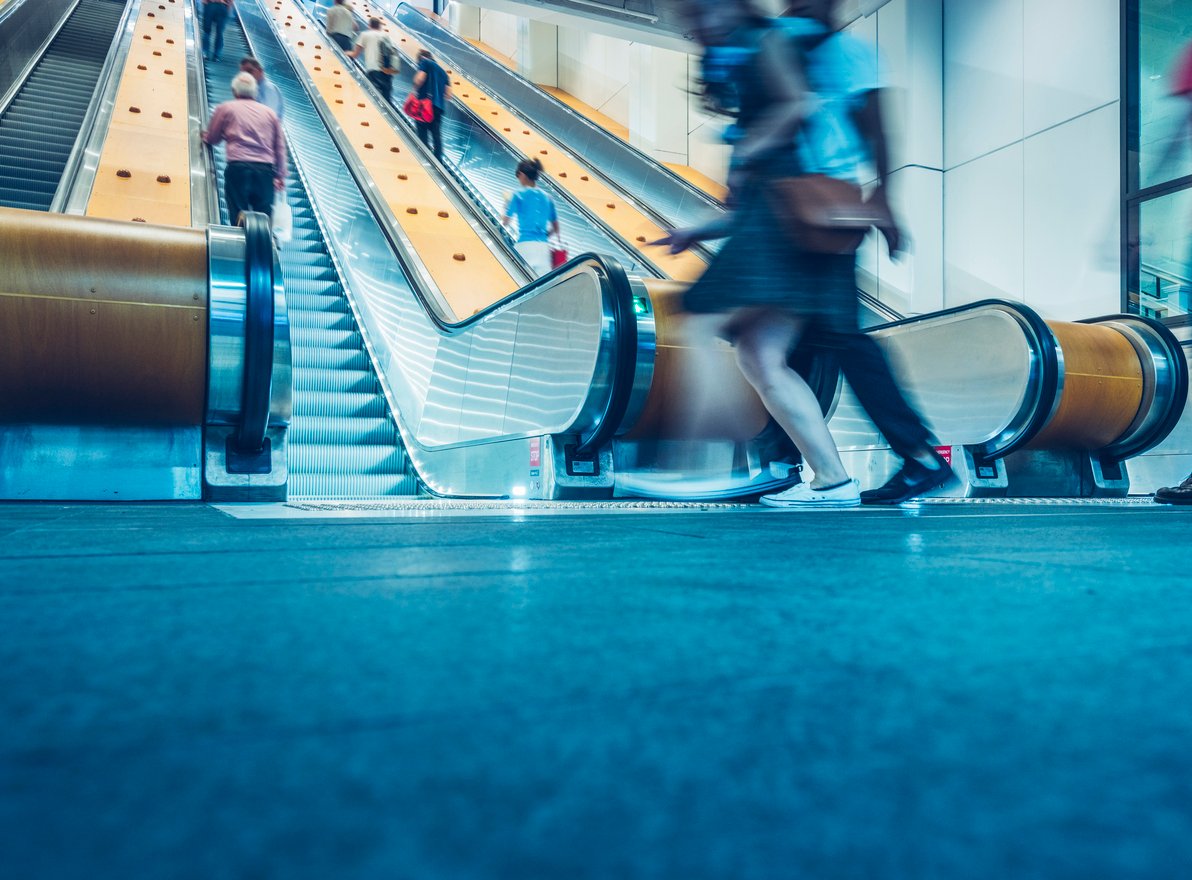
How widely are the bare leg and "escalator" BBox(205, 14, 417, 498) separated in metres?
2.92

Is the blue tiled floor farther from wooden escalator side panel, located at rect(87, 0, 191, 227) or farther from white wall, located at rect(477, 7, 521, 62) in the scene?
white wall, located at rect(477, 7, 521, 62)

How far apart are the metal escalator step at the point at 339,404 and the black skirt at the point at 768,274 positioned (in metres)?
3.55

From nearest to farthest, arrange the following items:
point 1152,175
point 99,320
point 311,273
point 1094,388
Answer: point 99,320
point 1094,388
point 311,273
point 1152,175

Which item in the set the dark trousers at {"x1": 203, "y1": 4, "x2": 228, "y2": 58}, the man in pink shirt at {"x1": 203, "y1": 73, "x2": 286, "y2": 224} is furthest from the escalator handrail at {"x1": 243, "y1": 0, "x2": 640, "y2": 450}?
the dark trousers at {"x1": 203, "y1": 4, "x2": 228, "y2": 58}

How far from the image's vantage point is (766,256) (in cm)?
300

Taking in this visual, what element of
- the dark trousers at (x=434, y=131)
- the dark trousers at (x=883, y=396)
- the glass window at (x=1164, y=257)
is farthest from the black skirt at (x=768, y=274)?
the dark trousers at (x=434, y=131)

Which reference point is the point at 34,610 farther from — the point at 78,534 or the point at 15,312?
the point at 15,312

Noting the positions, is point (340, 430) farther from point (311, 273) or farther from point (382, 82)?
point (382, 82)

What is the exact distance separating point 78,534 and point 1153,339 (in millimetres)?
5751

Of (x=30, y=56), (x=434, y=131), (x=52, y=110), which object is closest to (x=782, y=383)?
(x=52, y=110)

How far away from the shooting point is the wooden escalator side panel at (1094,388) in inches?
203

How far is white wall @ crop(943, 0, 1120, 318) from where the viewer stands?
29.0 ft

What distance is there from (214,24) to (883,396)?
12.4 meters

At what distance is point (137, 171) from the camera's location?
26.1 ft
